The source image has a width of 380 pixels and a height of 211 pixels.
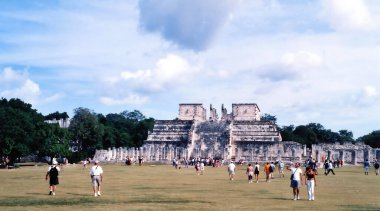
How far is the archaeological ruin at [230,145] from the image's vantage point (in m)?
81.1

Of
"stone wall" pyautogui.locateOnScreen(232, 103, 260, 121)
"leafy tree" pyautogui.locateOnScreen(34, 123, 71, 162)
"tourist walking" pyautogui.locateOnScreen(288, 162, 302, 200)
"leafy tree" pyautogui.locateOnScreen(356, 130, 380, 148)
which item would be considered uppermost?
"stone wall" pyautogui.locateOnScreen(232, 103, 260, 121)

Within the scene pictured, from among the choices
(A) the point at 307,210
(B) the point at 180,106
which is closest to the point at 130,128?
(B) the point at 180,106

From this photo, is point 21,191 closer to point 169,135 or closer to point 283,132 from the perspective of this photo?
point 169,135

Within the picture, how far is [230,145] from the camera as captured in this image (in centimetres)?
8544

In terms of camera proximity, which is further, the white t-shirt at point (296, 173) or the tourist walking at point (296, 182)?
the white t-shirt at point (296, 173)

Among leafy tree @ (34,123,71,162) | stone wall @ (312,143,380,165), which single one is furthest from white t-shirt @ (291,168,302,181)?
stone wall @ (312,143,380,165)

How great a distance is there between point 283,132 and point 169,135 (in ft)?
126

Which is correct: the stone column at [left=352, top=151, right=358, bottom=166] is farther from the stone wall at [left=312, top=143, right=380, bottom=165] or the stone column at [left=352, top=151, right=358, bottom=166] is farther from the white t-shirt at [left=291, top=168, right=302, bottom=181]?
the white t-shirt at [left=291, top=168, right=302, bottom=181]

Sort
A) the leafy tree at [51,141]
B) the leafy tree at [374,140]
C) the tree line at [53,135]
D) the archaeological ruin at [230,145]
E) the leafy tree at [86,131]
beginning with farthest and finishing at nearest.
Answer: the leafy tree at [374,140]
the leafy tree at [86,131]
the archaeological ruin at [230,145]
the leafy tree at [51,141]
the tree line at [53,135]

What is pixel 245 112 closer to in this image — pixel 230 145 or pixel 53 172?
pixel 230 145

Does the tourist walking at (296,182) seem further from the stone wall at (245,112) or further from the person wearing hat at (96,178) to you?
the stone wall at (245,112)

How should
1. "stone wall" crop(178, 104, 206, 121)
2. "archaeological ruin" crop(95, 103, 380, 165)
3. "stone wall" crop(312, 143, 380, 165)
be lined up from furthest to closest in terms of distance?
"stone wall" crop(178, 104, 206, 121) → "archaeological ruin" crop(95, 103, 380, 165) → "stone wall" crop(312, 143, 380, 165)

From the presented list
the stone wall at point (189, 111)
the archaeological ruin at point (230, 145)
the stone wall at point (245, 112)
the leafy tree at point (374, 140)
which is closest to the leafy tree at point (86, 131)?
the archaeological ruin at point (230, 145)

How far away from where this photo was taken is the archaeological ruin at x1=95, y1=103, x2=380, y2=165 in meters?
81.1
